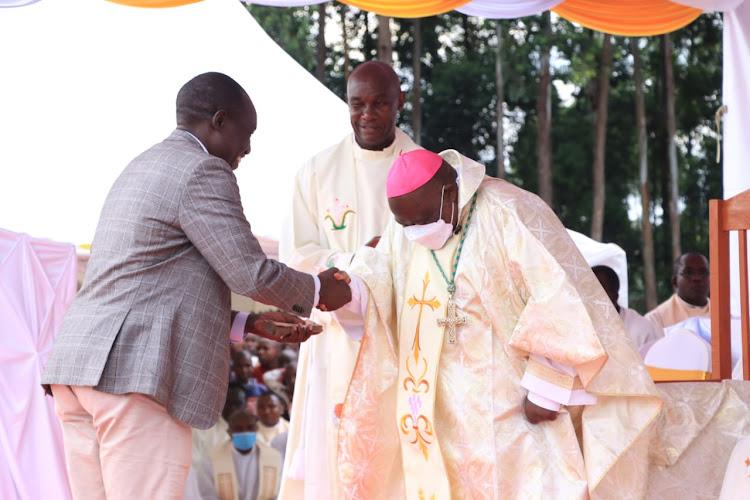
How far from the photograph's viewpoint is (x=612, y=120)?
26.1 meters

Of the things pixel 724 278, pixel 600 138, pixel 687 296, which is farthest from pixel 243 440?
pixel 600 138

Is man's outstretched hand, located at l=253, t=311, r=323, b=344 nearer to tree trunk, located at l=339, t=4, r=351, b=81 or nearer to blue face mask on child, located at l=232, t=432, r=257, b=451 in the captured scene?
blue face mask on child, located at l=232, t=432, r=257, b=451

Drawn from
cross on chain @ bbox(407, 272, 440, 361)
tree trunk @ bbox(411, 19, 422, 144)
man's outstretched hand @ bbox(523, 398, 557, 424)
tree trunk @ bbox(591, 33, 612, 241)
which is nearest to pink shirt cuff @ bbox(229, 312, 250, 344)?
cross on chain @ bbox(407, 272, 440, 361)

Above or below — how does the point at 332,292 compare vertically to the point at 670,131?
below

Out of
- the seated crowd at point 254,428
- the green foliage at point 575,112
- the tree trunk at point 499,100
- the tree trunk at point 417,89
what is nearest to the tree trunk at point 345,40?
the green foliage at point 575,112

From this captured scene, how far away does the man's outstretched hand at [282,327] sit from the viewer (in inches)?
167

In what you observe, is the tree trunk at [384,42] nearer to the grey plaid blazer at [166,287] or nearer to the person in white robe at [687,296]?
the person in white robe at [687,296]

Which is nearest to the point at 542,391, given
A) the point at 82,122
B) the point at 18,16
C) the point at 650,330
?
the point at 650,330

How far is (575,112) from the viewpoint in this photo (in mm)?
25453

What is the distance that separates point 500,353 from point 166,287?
4.17ft

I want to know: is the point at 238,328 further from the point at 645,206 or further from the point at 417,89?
the point at 645,206

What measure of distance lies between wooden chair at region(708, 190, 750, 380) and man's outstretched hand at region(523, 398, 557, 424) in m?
1.60

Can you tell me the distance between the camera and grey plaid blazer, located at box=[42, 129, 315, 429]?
362 cm

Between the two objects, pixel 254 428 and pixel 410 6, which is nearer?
pixel 410 6
